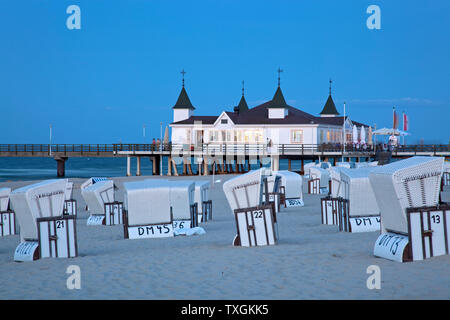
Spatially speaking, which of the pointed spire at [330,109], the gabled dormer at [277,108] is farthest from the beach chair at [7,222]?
the pointed spire at [330,109]

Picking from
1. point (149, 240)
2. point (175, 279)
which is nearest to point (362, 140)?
point (149, 240)

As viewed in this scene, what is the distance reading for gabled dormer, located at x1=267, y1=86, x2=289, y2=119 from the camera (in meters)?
50.1

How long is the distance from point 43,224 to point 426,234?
18.1 ft

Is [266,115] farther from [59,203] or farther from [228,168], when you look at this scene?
[59,203]

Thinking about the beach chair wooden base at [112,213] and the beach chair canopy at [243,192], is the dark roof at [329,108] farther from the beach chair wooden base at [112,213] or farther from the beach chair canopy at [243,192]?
the beach chair canopy at [243,192]

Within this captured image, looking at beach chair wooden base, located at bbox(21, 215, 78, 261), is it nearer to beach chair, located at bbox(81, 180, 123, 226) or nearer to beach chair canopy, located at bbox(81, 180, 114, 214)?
beach chair, located at bbox(81, 180, 123, 226)

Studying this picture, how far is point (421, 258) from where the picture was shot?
7406 millimetres

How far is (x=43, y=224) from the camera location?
910 centimetres

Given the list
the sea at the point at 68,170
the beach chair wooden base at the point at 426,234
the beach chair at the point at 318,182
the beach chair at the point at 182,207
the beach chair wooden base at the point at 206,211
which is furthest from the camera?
the sea at the point at 68,170

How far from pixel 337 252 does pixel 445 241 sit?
5.33 feet

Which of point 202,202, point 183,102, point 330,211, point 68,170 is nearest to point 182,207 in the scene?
point 202,202

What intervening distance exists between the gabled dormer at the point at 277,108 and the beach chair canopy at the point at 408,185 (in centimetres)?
4255

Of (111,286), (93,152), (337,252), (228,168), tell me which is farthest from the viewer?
(228,168)

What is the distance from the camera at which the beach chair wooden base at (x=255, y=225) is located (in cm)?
956
